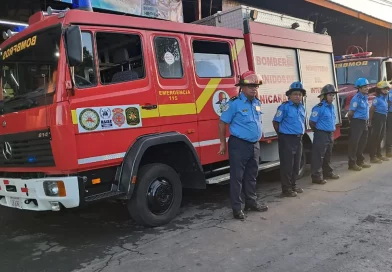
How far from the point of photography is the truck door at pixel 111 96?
156 inches

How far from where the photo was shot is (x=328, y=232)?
4.24m

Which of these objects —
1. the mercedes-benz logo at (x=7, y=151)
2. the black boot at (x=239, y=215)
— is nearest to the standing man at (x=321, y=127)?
the black boot at (x=239, y=215)

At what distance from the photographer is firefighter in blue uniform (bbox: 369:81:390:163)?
8.18m

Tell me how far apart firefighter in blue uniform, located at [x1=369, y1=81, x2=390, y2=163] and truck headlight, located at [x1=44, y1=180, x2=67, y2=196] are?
23.0 feet

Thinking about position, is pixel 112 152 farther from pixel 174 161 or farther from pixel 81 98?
pixel 174 161

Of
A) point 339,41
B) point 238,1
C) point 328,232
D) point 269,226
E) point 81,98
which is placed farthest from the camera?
point 339,41

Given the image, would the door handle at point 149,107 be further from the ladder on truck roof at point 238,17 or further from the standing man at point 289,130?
the ladder on truck roof at point 238,17

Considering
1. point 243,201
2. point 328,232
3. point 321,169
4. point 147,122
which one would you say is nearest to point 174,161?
point 147,122

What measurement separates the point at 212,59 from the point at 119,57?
154 cm

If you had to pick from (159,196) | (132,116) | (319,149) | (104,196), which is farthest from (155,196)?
(319,149)

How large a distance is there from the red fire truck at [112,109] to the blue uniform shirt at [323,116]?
183 cm

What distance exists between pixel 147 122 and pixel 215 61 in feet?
5.38

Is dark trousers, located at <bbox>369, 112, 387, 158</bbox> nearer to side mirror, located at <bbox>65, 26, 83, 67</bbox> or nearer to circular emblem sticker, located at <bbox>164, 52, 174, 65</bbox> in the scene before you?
circular emblem sticker, located at <bbox>164, 52, 174, 65</bbox>

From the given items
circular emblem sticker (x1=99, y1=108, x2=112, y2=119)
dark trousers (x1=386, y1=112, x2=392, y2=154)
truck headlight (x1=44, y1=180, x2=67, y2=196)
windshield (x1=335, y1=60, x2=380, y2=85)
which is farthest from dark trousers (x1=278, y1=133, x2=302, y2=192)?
windshield (x1=335, y1=60, x2=380, y2=85)
